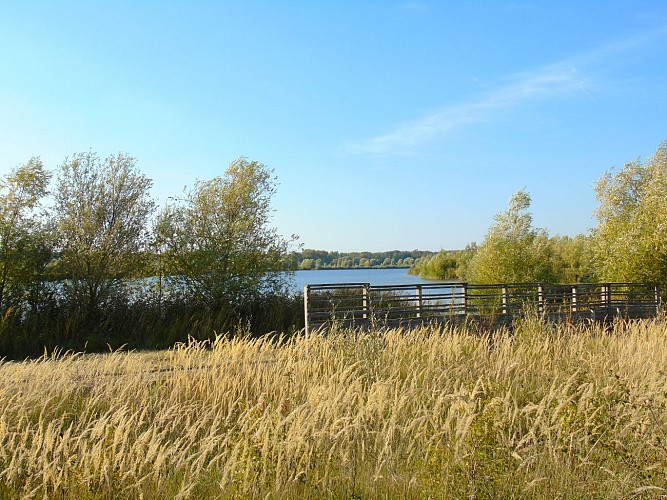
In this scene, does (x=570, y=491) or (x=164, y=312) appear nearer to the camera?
(x=570, y=491)

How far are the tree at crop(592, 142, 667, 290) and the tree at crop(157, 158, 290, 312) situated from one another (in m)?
11.7

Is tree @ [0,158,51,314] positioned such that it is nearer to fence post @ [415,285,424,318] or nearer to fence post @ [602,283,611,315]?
fence post @ [415,285,424,318]

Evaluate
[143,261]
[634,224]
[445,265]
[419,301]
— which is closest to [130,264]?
[143,261]

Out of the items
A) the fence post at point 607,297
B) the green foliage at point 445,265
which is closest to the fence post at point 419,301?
the fence post at point 607,297

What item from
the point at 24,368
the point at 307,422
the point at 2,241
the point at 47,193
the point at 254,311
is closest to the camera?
the point at 307,422

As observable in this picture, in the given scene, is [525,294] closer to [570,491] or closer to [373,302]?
[373,302]

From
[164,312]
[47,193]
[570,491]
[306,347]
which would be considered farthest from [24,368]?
[47,193]

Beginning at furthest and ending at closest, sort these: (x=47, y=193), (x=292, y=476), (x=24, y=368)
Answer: (x=47, y=193) < (x=24, y=368) < (x=292, y=476)

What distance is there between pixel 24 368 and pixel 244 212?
10.7 metres

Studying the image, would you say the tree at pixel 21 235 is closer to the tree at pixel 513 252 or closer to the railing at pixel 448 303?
the railing at pixel 448 303

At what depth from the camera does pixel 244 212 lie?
1609cm

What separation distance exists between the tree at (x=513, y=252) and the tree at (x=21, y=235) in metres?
18.7

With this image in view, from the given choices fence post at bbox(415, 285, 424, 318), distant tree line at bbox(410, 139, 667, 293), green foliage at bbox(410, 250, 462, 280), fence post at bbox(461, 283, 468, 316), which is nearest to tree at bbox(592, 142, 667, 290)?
distant tree line at bbox(410, 139, 667, 293)

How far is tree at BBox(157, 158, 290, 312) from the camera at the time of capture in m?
15.3
